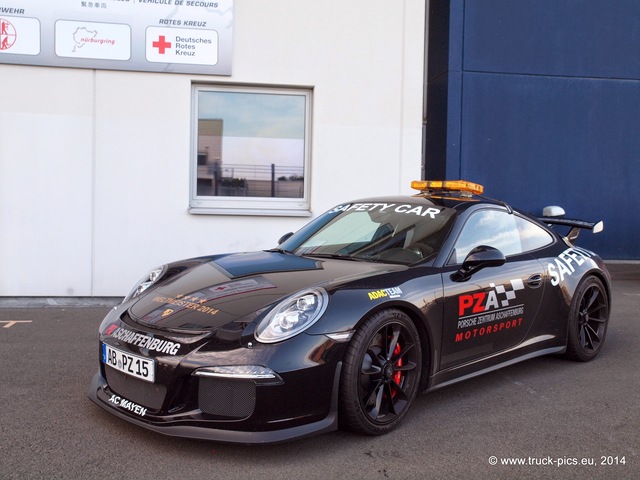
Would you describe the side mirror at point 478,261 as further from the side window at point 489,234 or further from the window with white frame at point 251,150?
the window with white frame at point 251,150

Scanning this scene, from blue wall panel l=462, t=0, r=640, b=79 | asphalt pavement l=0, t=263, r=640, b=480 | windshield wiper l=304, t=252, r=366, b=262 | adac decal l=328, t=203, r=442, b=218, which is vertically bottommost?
asphalt pavement l=0, t=263, r=640, b=480

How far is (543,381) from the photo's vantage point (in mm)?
4691

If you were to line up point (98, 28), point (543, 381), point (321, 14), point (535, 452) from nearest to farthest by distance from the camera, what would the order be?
point (535, 452)
point (543, 381)
point (98, 28)
point (321, 14)

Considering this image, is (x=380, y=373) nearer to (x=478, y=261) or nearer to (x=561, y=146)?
(x=478, y=261)

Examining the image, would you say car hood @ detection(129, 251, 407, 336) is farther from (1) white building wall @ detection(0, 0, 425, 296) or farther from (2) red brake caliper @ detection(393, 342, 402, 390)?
(1) white building wall @ detection(0, 0, 425, 296)

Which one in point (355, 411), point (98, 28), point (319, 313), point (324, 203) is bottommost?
point (355, 411)

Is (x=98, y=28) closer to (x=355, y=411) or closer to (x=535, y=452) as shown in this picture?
(x=355, y=411)

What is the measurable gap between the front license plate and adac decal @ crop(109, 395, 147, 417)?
145 millimetres

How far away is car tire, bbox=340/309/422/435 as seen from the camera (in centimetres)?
333

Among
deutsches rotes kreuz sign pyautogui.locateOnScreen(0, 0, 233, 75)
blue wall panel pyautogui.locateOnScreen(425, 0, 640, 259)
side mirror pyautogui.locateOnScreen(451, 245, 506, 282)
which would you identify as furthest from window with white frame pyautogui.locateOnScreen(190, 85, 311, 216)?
side mirror pyautogui.locateOnScreen(451, 245, 506, 282)

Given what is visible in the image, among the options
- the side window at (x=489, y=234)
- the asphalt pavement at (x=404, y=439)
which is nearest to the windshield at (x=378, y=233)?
the side window at (x=489, y=234)

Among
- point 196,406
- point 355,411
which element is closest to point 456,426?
point 355,411

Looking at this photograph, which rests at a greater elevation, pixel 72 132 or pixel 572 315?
pixel 72 132

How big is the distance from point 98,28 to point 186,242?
2.66 meters
